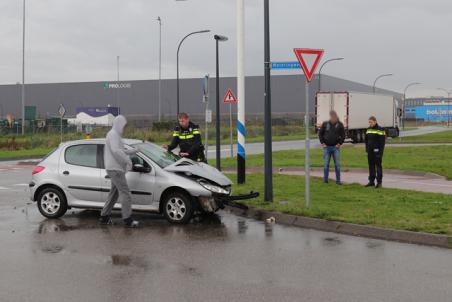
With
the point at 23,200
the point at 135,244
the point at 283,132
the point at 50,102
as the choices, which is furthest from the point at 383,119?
the point at 50,102

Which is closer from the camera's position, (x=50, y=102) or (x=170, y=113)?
(x=170, y=113)

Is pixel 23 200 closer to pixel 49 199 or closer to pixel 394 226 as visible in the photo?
pixel 49 199

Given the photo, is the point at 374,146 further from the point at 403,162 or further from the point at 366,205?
the point at 403,162

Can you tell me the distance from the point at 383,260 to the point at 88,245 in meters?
3.89

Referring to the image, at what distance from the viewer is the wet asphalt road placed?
5.91 m

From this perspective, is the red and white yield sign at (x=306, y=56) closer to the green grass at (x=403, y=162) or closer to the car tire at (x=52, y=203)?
the car tire at (x=52, y=203)

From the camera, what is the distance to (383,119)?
48.3 meters

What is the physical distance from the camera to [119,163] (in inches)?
381

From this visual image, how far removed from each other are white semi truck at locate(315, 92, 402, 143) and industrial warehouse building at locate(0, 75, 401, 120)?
100 feet

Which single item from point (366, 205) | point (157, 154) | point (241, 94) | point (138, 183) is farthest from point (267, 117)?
point (138, 183)

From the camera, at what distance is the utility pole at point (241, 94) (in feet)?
47.4

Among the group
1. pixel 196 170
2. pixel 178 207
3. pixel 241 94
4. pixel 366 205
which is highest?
pixel 241 94

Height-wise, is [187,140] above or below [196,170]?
above

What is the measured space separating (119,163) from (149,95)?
8048 cm
